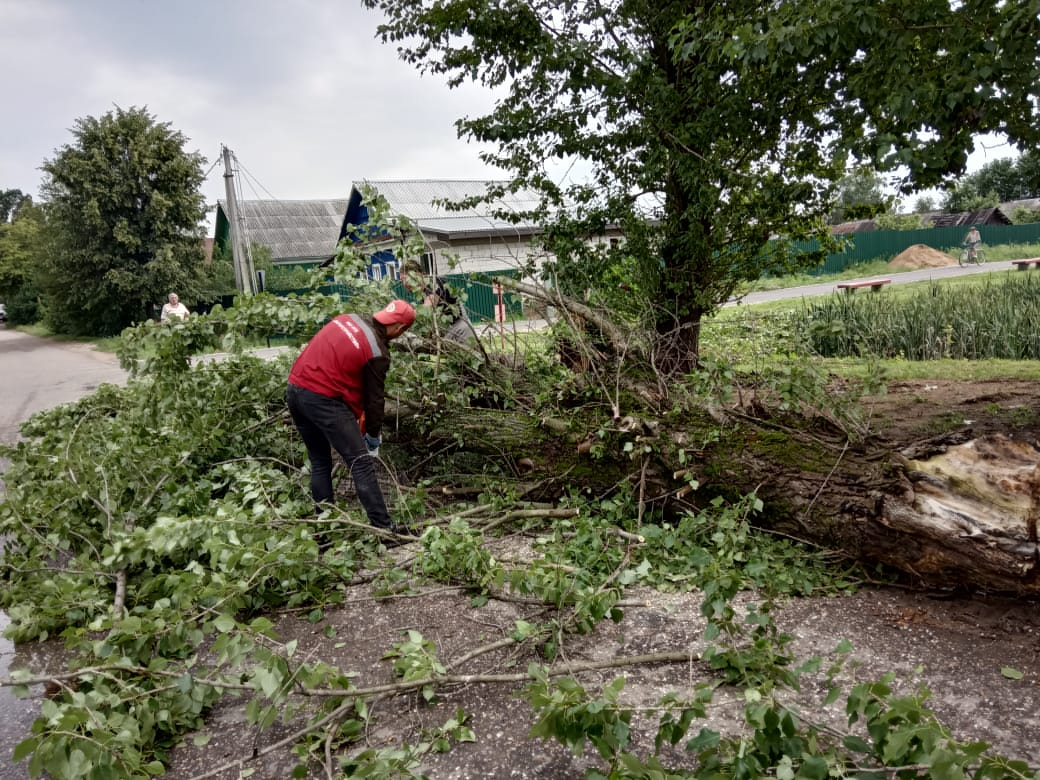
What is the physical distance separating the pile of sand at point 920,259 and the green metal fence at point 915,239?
3.96ft

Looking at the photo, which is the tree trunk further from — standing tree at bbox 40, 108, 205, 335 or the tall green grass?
standing tree at bbox 40, 108, 205, 335

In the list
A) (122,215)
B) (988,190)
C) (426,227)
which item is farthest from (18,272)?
(988,190)

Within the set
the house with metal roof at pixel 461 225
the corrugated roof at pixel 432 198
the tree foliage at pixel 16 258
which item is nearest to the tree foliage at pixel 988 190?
the corrugated roof at pixel 432 198

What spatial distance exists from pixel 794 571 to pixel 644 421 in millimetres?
1121

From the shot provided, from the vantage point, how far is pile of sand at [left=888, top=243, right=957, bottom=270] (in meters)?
33.8

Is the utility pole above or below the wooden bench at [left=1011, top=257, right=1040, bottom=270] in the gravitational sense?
above

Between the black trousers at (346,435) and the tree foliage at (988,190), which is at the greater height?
the tree foliage at (988,190)

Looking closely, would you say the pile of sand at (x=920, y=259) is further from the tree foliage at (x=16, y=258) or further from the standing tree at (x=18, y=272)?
the tree foliage at (x=16, y=258)

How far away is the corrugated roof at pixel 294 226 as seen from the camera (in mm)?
35031

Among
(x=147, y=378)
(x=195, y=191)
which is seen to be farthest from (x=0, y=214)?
(x=147, y=378)

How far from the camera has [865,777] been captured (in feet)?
5.97

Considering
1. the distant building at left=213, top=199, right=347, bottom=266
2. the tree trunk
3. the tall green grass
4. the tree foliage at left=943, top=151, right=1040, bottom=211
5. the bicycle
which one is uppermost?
the tree foliage at left=943, top=151, right=1040, bottom=211

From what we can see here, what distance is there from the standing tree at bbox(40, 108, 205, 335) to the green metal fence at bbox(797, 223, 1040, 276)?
2812 centimetres

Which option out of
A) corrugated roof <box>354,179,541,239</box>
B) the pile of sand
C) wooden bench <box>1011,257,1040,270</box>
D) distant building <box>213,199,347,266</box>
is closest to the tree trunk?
corrugated roof <box>354,179,541,239</box>
